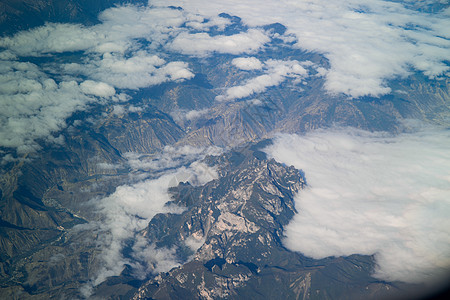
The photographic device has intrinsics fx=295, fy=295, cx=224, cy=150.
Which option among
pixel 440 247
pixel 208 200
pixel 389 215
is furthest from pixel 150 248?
pixel 440 247

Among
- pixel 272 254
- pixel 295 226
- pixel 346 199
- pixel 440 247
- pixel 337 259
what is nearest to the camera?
pixel 440 247

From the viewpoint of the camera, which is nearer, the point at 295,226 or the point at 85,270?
the point at 295,226

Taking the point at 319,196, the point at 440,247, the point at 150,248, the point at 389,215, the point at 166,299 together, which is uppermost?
the point at 440,247

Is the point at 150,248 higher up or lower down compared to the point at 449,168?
lower down

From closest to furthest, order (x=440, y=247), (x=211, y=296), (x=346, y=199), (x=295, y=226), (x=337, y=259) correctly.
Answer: (x=440, y=247)
(x=211, y=296)
(x=337, y=259)
(x=295, y=226)
(x=346, y=199)

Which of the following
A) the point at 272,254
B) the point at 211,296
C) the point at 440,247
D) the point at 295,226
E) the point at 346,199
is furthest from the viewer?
the point at 346,199

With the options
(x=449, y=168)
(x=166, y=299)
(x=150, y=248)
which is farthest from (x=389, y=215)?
(x=150, y=248)

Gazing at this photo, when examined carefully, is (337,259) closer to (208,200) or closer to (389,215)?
(389,215)

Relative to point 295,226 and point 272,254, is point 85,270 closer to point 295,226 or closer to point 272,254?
point 272,254

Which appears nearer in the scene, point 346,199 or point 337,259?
point 337,259
